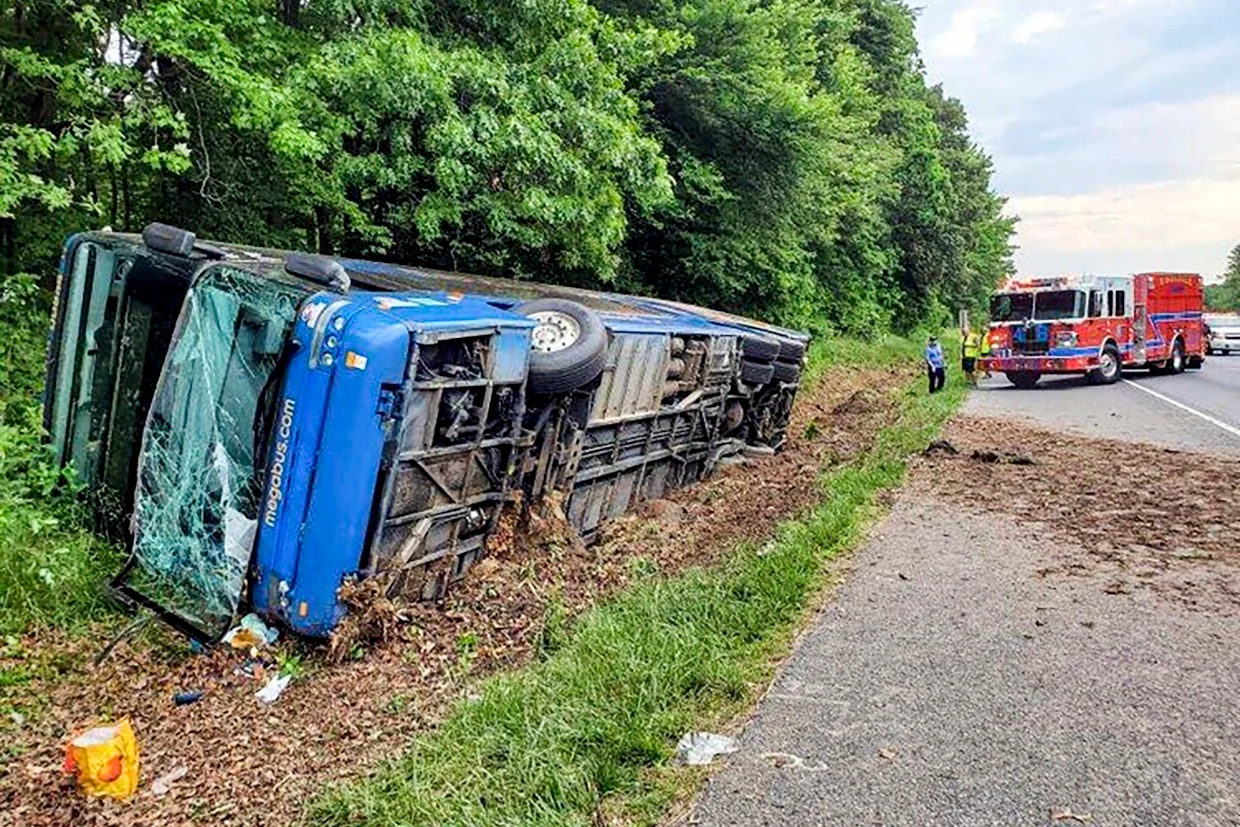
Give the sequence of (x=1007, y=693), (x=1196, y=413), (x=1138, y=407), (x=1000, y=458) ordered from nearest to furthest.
Result: 1. (x=1007, y=693)
2. (x=1000, y=458)
3. (x=1196, y=413)
4. (x=1138, y=407)

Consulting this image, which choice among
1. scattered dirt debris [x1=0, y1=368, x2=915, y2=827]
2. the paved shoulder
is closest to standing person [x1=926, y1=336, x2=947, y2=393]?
scattered dirt debris [x1=0, y1=368, x2=915, y2=827]

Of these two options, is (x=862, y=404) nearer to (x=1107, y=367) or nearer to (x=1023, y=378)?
(x=1023, y=378)

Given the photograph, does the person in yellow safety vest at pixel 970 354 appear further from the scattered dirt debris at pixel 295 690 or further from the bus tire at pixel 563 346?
the bus tire at pixel 563 346

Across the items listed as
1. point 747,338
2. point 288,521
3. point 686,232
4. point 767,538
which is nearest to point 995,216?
point 686,232

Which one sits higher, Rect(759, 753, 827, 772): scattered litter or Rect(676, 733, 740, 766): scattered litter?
Rect(759, 753, 827, 772): scattered litter

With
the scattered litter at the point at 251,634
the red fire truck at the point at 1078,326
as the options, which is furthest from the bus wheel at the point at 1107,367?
the scattered litter at the point at 251,634

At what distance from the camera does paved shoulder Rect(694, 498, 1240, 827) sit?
3.03 m

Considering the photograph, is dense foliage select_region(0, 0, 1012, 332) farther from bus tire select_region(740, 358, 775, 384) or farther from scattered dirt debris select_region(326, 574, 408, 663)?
scattered dirt debris select_region(326, 574, 408, 663)

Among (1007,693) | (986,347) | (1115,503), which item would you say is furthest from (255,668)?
(986,347)

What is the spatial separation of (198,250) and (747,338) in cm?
560

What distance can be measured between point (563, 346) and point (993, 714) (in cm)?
342

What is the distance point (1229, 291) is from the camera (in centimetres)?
9169

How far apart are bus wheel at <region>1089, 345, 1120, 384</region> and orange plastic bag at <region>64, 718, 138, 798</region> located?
18576mm

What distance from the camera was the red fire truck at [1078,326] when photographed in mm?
17688
